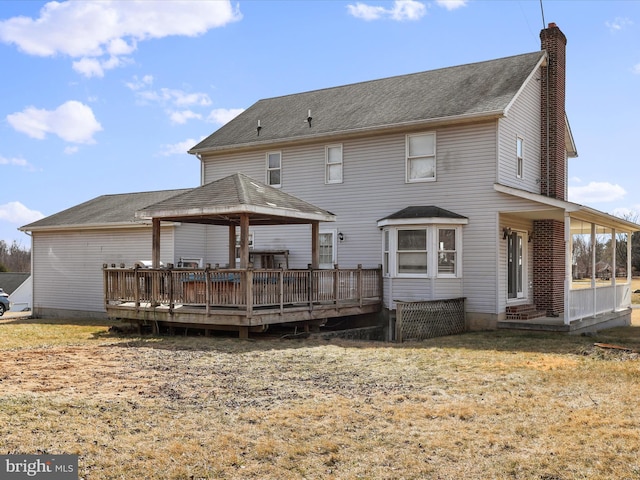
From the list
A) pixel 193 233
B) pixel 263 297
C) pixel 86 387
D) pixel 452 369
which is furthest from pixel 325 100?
pixel 86 387

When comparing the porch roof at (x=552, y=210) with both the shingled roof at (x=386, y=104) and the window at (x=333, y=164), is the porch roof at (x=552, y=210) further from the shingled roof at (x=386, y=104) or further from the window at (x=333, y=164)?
the window at (x=333, y=164)

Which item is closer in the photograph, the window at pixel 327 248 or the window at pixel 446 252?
the window at pixel 446 252

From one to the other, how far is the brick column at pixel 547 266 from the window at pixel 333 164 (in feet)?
21.4

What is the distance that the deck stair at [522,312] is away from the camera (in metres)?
18.3

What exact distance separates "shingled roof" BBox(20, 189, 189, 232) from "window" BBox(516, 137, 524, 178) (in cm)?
1272

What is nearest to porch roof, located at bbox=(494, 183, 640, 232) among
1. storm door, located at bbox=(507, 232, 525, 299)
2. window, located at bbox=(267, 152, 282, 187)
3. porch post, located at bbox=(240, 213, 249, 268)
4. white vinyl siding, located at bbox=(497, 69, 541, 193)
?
storm door, located at bbox=(507, 232, 525, 299)

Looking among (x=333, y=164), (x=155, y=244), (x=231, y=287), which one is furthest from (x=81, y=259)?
(x=231, y=287)

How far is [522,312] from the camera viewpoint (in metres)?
18.4

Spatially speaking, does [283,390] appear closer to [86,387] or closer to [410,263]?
[86,387]

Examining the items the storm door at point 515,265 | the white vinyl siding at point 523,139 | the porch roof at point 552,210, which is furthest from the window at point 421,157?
the storm door at point 515,265

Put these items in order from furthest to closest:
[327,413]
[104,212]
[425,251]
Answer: [104,212] → [425,251] → [327,413]

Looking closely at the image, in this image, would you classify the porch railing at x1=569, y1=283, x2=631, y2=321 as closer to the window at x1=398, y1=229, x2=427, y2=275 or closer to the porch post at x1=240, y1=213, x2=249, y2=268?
the window at x1=398, y1=229, x2=427, y2=275

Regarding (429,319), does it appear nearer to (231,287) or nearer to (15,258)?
(231,287)
